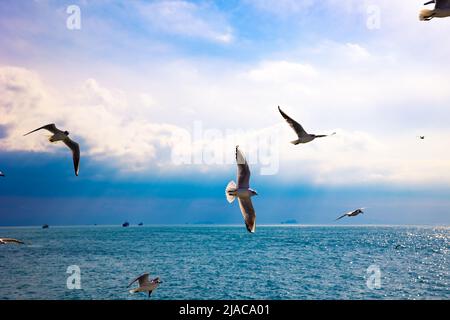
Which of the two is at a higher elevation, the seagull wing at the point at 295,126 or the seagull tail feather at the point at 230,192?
the seagull wing at the point at 295,126

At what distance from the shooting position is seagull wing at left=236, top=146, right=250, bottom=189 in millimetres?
12148

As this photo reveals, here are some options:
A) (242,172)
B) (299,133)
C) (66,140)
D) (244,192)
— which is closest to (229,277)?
(66,140)

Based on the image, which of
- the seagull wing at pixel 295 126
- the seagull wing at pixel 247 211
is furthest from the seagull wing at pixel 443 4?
the seagull wing at pixel 247 211

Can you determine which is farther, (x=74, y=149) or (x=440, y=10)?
(x=74, y=149)

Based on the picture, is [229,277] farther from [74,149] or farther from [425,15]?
[425,15]

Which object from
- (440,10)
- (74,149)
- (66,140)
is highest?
(440,10)

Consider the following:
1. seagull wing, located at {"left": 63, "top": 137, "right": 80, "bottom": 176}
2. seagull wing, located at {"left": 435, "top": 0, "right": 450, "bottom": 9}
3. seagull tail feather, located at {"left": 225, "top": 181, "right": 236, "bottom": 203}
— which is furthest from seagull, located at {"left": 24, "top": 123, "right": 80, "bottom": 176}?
seagull wing, located at {"left": 435, "top": 0, "right": 450, "bottom": 9}

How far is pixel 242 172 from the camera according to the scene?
1223cm

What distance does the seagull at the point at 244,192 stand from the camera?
40.1 ft

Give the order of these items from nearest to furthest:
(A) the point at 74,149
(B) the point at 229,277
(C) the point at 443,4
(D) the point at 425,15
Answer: (C) the point at 443,4, (D) the point at 425,15, (A) the point at 74,149, (B) the point at 229,277

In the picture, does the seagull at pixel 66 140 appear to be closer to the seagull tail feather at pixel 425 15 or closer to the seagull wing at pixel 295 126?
the seagull wing at pixel 295 126

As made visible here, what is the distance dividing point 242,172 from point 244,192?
0.55 m

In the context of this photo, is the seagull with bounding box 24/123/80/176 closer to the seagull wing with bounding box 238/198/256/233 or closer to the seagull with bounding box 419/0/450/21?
the seagull wing with bounding box 238/198/256/233

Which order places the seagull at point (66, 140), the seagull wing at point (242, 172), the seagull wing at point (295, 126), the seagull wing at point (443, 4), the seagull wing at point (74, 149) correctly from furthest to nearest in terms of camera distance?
the seagull wing at point (74, 149) < the seagull at point (66, 140) < the seagull wing at point (295, 126) < the seagull wing at point (443, 4) < the seagull wing at point (242, 172)
